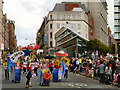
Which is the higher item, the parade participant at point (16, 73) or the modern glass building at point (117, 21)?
the modern glass building at point (117, 21)

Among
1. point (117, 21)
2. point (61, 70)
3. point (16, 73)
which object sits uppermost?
point (117, 21)

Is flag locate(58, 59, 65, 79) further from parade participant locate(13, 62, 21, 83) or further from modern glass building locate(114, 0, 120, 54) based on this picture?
modern glass building locate(114, 0, 120, 54)

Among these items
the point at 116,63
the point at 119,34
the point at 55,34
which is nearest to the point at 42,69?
the point at 116,63

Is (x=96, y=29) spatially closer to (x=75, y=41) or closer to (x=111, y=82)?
(x=75, y=41)

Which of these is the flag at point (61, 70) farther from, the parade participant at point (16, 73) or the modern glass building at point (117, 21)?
the modern glass building at point (117, 21)

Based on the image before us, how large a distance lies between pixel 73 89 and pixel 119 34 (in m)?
75.3

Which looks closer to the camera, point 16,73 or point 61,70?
point 16,73

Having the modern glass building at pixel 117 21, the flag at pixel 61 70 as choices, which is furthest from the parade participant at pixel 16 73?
the modern glass building at pixel 117 21

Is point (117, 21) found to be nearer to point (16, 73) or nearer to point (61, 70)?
point (61, 70)

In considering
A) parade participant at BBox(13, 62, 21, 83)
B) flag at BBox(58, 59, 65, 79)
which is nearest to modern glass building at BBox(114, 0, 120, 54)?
flag at BBox(58, 59, 65, 79)

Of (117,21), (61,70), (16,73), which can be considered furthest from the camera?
(117,21)

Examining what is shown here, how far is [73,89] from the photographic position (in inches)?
595

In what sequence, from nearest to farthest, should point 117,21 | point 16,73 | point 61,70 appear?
point 16,73 < point 61,70 < point 117,21


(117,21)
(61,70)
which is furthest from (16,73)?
(117,21)
